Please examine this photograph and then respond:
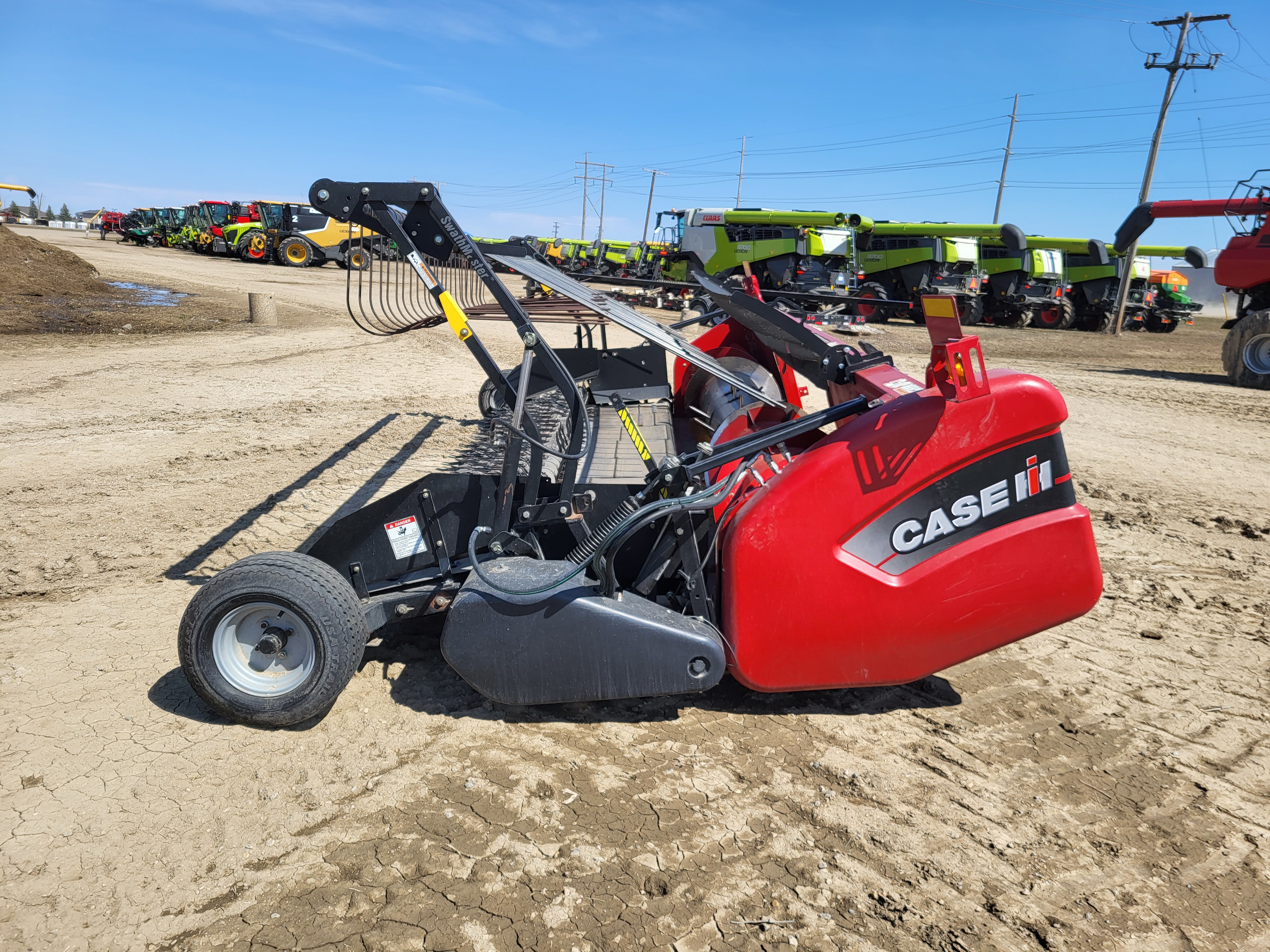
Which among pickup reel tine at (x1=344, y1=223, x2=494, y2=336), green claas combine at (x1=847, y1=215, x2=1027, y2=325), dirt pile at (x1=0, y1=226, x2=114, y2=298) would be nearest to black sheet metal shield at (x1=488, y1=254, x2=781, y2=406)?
pickup reel tine at (x1=344, y1=223, x2=494, y2=336)

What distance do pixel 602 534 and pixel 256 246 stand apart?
32576mm

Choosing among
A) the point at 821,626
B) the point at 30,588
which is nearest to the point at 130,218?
the point at 30,588

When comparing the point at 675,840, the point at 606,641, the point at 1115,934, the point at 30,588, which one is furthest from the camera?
the point at 30,588

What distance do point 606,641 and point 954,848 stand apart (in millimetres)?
1237

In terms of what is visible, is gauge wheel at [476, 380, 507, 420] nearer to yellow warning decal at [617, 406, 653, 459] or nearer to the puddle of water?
yellow warning decal at [617, 406, 653, 459]

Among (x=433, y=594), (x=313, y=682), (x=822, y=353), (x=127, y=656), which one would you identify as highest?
(x=822, y=353)

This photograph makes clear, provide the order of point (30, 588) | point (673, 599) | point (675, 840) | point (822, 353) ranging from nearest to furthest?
point (675, 840)
point (673, 599)
point (822, 353)
point (30, 588)

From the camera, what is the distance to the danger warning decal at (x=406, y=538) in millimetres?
3330

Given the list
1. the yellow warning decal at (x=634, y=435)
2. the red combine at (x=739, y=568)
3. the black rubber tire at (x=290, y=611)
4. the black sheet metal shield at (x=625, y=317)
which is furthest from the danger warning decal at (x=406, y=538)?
the black sheet metal shield at (x=625, y=317)

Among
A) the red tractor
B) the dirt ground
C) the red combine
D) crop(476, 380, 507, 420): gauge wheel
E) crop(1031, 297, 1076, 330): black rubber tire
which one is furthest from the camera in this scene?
crop(1031, 297, 1076, 330): black rubber tire

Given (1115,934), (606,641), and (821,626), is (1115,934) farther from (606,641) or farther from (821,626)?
(606,641)

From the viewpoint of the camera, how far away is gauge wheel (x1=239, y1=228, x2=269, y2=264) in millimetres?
30984

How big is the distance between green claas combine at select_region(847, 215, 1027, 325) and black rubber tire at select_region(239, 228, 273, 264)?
21.0 m

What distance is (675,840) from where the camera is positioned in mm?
2518
